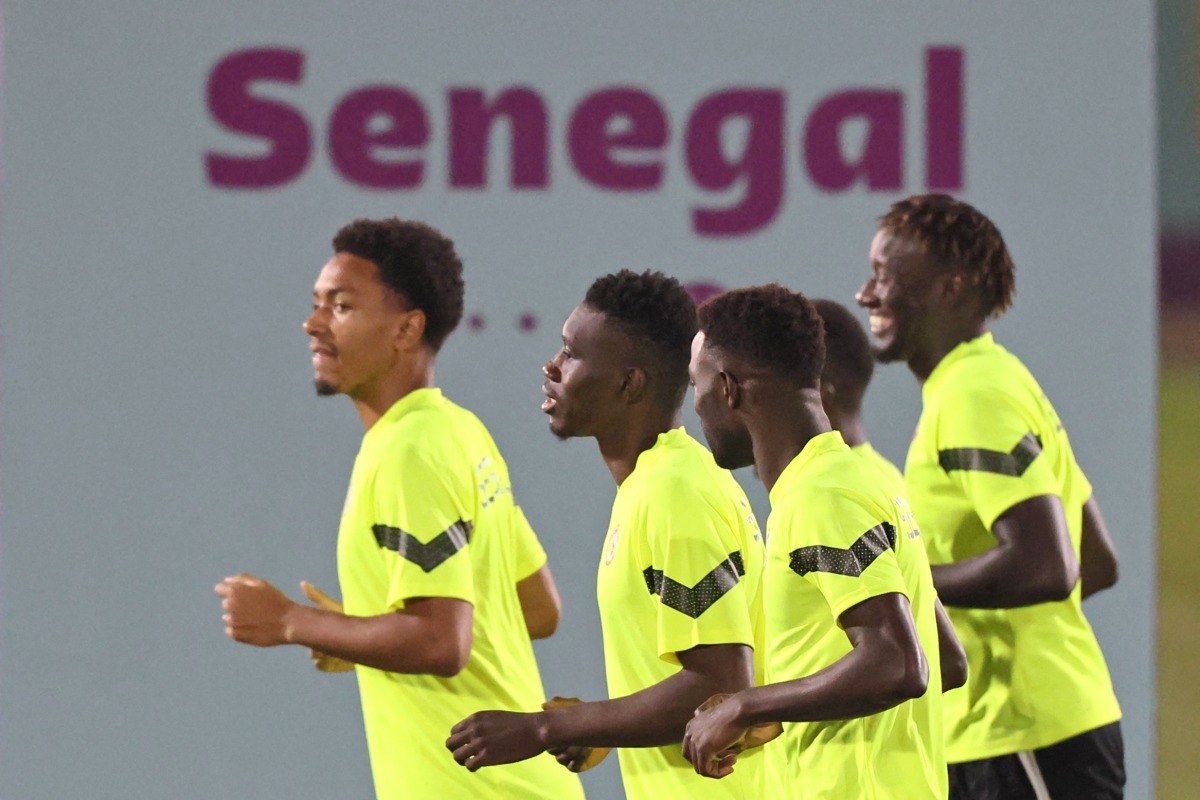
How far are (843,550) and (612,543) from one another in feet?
1.90

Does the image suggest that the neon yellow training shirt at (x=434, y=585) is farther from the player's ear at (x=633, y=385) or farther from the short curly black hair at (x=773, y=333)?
the short curly black hair at (x=773, y=333)

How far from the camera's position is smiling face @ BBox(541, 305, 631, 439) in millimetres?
3311

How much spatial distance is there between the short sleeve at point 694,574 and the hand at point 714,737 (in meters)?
0.29

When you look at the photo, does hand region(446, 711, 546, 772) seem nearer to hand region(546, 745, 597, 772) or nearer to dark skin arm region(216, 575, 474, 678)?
hand region(546, 745, 597, 772)

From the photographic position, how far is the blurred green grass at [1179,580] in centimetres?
730

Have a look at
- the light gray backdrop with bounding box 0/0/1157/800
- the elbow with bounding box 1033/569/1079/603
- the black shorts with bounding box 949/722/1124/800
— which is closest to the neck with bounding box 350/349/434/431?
the elbow with bounding box 1033/569/1079/603

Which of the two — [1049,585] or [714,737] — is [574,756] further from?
[1049,585]

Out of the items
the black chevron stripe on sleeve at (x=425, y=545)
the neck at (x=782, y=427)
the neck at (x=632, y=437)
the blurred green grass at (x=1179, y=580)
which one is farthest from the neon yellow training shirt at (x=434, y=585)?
the blurred green grass at (x=1179, y=580)

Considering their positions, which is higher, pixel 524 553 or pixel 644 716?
pixel 524 553

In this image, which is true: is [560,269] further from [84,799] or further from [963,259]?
[84,799]

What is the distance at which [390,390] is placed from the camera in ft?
12.9

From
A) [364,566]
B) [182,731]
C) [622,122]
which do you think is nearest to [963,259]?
[364,566]

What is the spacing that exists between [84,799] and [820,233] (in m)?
3.10

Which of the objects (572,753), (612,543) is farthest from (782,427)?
(572,753)
